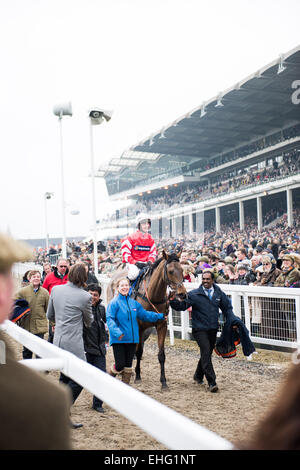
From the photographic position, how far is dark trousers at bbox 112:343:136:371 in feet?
16.9

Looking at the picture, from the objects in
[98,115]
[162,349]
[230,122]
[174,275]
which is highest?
[230,122]

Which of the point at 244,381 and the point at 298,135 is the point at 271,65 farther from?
the point at 244,381

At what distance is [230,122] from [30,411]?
1452 inches

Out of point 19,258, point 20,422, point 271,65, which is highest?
point 271,65

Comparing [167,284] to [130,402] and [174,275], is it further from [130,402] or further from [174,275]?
[130,402]

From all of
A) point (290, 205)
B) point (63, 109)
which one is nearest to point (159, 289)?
point (63, 109)

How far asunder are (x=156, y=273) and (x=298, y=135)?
30.3 m

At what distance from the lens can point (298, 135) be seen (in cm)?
3338

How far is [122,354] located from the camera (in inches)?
204

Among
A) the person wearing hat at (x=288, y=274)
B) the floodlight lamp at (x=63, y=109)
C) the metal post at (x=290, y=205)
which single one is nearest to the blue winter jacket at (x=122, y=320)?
the person wearing hat at (x=288, y=274)

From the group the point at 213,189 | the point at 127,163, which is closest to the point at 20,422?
the point at 213,189

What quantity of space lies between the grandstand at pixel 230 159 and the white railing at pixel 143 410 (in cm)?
2611

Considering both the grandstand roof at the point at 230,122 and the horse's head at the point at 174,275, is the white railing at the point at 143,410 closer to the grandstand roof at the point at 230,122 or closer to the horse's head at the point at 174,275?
the horse's head at the point at 174,275

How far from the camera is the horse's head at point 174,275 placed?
19.0ft
